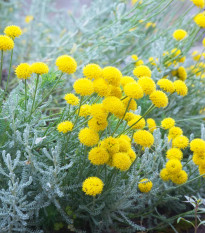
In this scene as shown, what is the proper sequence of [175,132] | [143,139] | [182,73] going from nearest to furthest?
[143,139] < [175,132] < [182,73]

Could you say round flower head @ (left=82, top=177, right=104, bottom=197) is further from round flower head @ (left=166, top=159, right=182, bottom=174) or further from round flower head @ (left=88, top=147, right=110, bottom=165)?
round flower head @ (left=166, top=159, right=182, bottom=174)

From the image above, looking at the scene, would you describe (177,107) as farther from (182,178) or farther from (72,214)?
(72,214)

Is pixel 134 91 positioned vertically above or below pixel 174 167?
above

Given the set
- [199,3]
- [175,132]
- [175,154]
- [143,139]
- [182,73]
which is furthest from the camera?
[182,73]

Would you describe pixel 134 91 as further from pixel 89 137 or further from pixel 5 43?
pixel 5 43

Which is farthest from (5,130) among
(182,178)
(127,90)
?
(182,178)

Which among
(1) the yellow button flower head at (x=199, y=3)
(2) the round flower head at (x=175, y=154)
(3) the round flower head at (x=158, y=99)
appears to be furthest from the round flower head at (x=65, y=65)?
(1) the yellow button flower head at (x=199, y=3)

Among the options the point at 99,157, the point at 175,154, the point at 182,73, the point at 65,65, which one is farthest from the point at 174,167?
the point at 182,73
